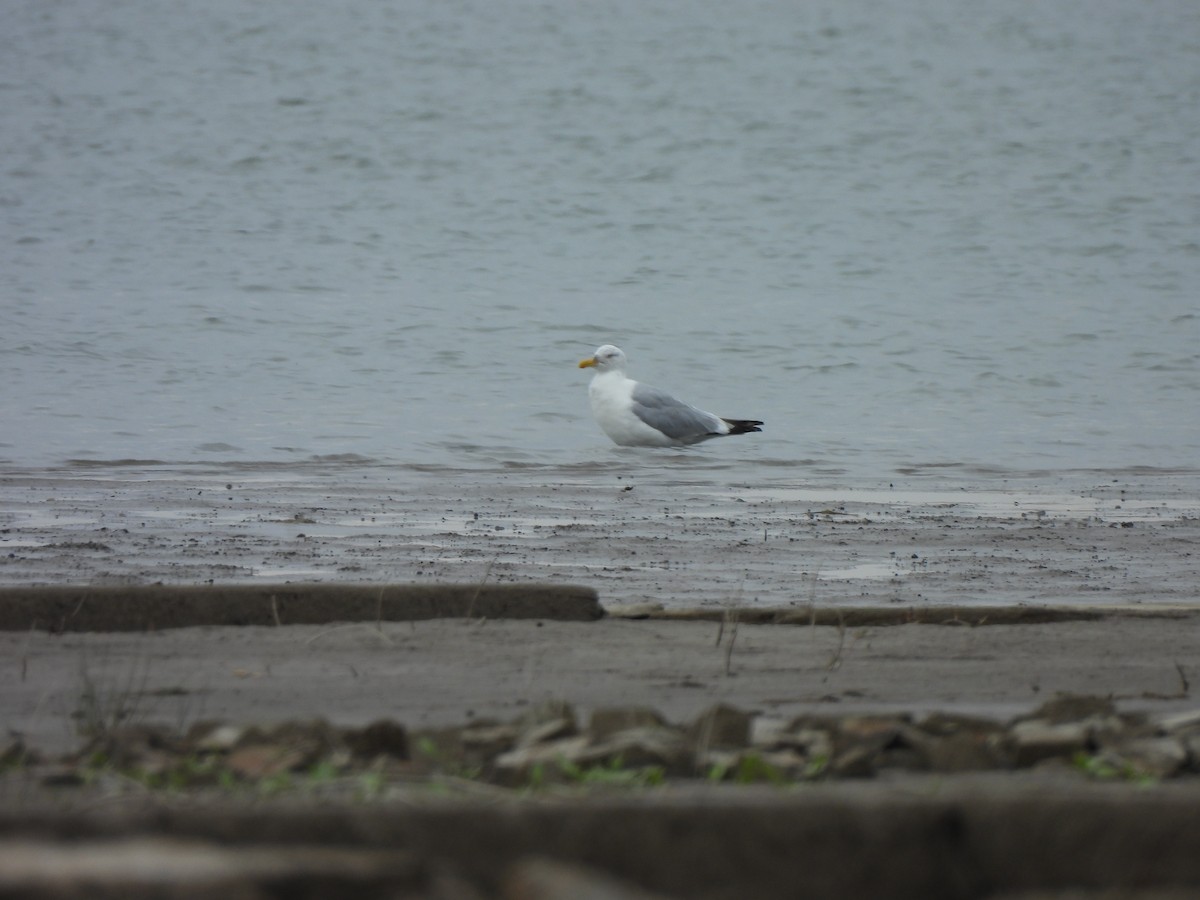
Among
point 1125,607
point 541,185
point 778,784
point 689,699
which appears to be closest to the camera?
point 778,784

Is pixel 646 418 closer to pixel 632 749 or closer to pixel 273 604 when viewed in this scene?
pixel 273 604

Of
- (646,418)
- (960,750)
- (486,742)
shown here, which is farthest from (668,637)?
(646,418)

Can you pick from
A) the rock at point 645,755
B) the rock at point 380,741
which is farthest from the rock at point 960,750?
the rock at point 380,741

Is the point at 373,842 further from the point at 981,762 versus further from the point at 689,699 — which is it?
the point at 689,699

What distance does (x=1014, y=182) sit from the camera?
117 feet

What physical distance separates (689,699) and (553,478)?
23.3 ft

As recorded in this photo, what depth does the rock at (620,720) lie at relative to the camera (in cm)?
336

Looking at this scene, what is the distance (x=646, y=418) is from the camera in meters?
13.8

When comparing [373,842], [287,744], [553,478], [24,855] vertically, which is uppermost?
[24,855]

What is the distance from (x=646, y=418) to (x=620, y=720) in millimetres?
10448

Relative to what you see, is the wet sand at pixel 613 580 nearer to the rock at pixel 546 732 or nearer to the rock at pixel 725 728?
the rock at pixel 546 732

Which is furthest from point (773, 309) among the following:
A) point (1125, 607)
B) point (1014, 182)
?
point (1125, 607)

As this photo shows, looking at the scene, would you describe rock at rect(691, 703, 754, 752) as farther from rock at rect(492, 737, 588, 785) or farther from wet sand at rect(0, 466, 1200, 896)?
wet sand at rect(0, 466, 1200, 896)

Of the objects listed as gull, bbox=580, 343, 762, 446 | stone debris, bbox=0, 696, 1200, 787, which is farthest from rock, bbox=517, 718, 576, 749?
gull, bbox=580, 343, 762, 446
